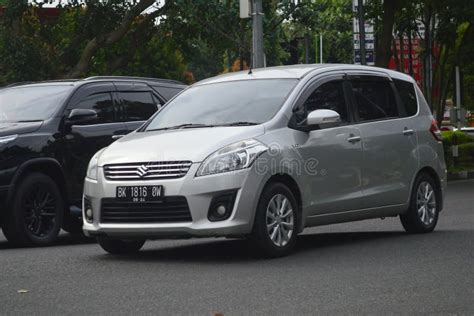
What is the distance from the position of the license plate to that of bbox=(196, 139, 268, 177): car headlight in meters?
0.38

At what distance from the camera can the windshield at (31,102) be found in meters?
13.9

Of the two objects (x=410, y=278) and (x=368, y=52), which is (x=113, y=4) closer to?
(x=368, y=52)

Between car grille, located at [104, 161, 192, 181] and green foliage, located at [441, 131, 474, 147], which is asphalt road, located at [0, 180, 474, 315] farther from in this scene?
green foliage, located at [441, 131, 474, 147]

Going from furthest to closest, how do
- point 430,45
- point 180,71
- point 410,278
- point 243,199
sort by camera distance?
1. point 180,71
2. point 430,45
3. point 243,199
4. point 410,278

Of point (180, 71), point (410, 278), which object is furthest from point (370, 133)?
point (180, 71)

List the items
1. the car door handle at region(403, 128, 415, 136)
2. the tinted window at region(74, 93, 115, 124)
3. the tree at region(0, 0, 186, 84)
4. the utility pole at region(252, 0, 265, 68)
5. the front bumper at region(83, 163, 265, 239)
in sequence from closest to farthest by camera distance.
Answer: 1. the front bumper at region(83, 163, 265, 239)
2. the car door handle at region(403, 128, 415, 136)
3. the tinted window at region(74, 93, 115, 124)
4. the utility pole at region(252, 0, 265, 68)
5. the tree at region(0, 0, 186, 84)

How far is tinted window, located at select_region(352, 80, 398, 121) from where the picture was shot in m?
12.9

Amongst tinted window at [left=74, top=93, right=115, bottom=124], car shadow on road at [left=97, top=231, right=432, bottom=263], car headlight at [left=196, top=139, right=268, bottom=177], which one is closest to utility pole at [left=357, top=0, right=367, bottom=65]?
tinted window at [left=74, top=93, right=115, bottom=124]

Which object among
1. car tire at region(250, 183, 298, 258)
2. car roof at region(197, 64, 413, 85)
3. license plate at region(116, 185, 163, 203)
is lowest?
car tire at region(250, 183, 298, 258)

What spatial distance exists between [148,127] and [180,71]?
89739 millimetres

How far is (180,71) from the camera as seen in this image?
102 m

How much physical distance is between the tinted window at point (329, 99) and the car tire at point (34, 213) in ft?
10.4

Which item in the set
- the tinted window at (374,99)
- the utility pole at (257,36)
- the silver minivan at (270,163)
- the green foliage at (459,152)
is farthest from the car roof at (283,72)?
the green foliage at (459,152)

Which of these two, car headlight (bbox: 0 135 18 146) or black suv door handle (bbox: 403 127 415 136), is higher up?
car headlight (bbox: 0 135 18 146)
